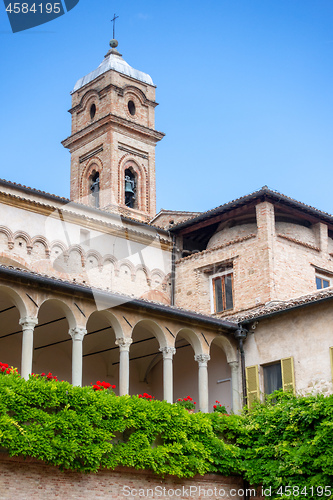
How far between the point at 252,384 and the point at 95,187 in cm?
1632

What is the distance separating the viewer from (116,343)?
18.4 metres

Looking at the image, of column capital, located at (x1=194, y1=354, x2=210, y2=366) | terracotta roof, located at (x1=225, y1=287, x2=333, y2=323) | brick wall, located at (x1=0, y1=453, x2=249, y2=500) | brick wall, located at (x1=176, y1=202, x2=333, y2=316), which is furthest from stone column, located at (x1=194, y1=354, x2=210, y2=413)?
brick wall, located at (x1=0, y1=453, x2=249, y2=500)

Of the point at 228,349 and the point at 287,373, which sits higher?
the point at 228,349

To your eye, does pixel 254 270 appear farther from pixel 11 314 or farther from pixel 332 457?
pixel 332 457

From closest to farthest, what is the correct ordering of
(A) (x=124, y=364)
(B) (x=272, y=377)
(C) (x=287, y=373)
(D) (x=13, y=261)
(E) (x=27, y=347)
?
(E) (x=27, y=347)
(A) (x=124, y=364)
(C) (x=287, y=373)
(B) (x=272, y=377)
(D) (x=13, y=261)

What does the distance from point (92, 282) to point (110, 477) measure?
853 cm

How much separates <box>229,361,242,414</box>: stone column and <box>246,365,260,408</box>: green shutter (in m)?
0.28

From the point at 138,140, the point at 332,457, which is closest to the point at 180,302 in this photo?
the point at 332,457

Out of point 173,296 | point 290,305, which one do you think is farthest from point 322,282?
point 290,305

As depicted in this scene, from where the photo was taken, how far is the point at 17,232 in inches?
844

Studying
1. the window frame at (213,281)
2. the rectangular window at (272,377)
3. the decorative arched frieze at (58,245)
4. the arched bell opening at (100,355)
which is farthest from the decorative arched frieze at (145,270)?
the rectangular window at (272,377)

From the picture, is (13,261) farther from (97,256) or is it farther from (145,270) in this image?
(145,270)

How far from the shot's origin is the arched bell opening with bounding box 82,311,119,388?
2070 centimetres

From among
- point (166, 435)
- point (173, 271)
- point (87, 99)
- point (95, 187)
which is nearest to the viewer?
point (166, 435)
